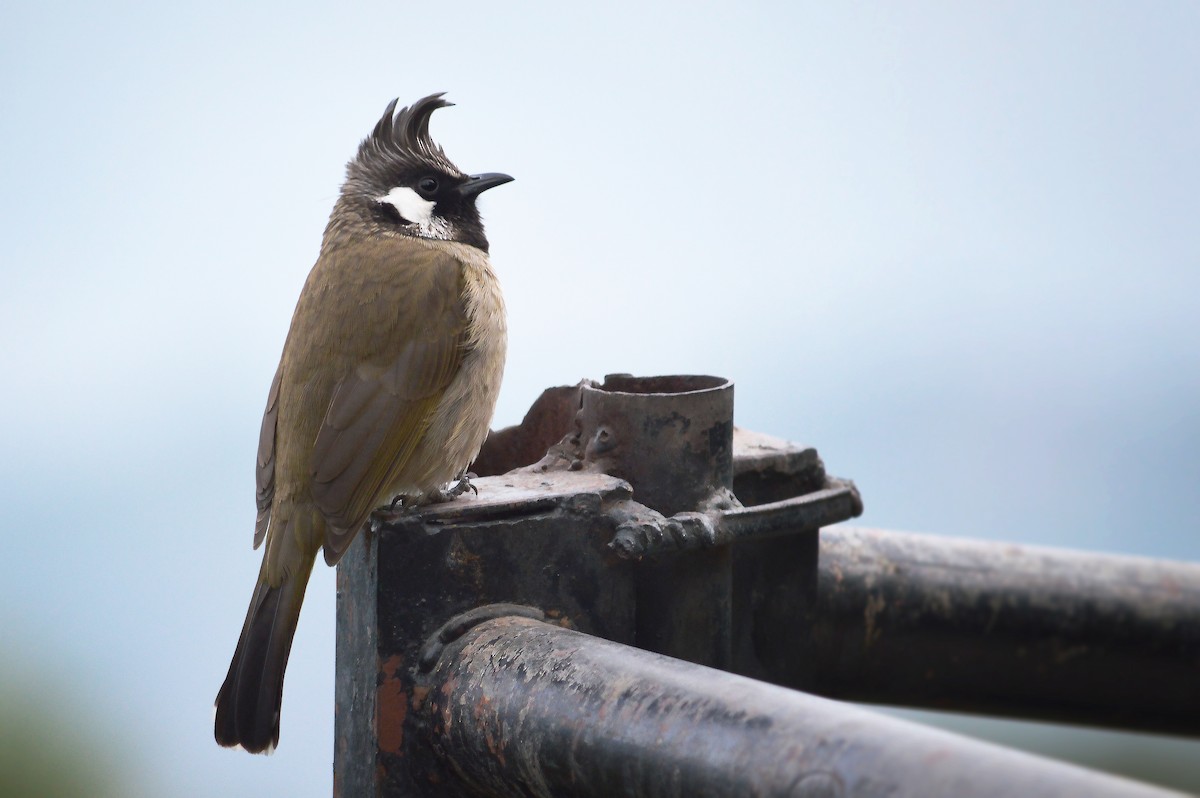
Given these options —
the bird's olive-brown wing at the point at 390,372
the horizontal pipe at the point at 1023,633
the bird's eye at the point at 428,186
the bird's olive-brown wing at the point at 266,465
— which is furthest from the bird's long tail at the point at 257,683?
the bird's eye at the point at 428,186

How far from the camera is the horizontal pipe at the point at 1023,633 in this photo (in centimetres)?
240

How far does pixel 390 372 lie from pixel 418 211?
725 mm

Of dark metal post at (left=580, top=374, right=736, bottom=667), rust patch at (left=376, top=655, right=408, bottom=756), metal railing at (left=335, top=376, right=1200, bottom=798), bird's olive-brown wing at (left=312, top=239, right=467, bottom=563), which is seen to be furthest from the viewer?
bird's olive-brown wing at (left=312, top=239, right=467, bottom=563)

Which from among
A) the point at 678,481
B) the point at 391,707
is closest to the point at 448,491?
the point at 678,481

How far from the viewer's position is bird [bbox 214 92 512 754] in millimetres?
2273

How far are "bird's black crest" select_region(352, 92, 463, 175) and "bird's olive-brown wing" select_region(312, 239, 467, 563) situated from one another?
40cm

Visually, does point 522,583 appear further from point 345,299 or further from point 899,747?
point 345,299

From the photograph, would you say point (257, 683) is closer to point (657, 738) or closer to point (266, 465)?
point (266, 465)

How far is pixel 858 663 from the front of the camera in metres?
2.39

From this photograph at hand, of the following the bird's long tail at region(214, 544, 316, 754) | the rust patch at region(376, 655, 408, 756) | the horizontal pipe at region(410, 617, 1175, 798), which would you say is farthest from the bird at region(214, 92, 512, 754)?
the horizontal pipe at region(410, 617, 1175, 798)

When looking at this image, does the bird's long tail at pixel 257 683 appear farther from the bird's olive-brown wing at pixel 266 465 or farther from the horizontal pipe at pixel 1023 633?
the horizontal pipe at pixel 1023 633

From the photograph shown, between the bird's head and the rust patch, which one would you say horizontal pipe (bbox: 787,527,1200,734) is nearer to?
the rust patch

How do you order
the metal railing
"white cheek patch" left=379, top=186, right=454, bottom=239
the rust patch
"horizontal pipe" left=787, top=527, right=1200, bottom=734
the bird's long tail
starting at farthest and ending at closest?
"white cheek patch" left=379, top=186, right=454, bottom=239
"horizontal pipe" left=787, top=527, right=1200, bottom=734
the bird's long tail
the rust patch
the metal railing

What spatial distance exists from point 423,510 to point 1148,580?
1.43 meters
